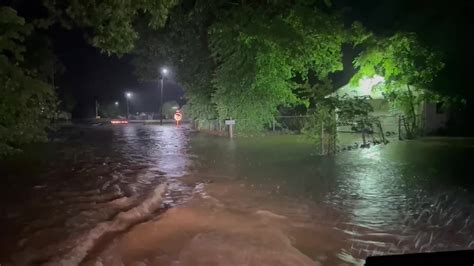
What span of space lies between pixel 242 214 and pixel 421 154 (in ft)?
35.5

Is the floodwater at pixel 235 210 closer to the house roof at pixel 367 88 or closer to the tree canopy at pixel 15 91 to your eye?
the tree canopy at pixel 15 91

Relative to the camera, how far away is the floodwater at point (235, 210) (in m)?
6.46

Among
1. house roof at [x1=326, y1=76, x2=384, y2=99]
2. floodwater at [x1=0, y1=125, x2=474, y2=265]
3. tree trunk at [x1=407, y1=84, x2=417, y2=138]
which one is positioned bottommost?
floodwater at [x1=0, y1=125, x2=474, y2=265]

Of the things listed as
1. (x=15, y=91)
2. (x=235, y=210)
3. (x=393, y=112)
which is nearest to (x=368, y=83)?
(x=393, y=112)

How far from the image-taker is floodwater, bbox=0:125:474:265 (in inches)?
254

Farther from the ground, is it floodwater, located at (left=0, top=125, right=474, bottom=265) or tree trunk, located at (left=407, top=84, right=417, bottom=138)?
tree trunk, located at (left=407, top=84, right=417, bottom=138)

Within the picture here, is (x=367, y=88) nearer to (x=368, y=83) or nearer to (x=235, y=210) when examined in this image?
(x=368, y=83)

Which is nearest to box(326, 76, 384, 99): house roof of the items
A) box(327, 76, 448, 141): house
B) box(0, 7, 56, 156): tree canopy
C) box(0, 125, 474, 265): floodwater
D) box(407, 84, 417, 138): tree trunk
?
box(327, 76, 448, 141): house

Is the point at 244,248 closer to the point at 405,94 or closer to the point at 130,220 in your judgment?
the point at 130,220

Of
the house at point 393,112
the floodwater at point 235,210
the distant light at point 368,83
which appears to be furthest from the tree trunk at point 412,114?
the floodwater at point 235,210

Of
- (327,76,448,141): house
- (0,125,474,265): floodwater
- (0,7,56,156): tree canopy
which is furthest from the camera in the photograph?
→ (327,76,448,141): house

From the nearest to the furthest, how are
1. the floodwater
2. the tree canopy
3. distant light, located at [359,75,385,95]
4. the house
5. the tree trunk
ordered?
the floodwater
the tree canopy
the tree trunk
the house
distant light, located at [359,75,385,95]

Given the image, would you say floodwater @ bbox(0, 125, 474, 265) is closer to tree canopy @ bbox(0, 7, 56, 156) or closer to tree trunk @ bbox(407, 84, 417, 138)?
tree canopy @ bbox(0, 7, 56, 156)

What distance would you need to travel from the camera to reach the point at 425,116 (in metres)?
24.3
